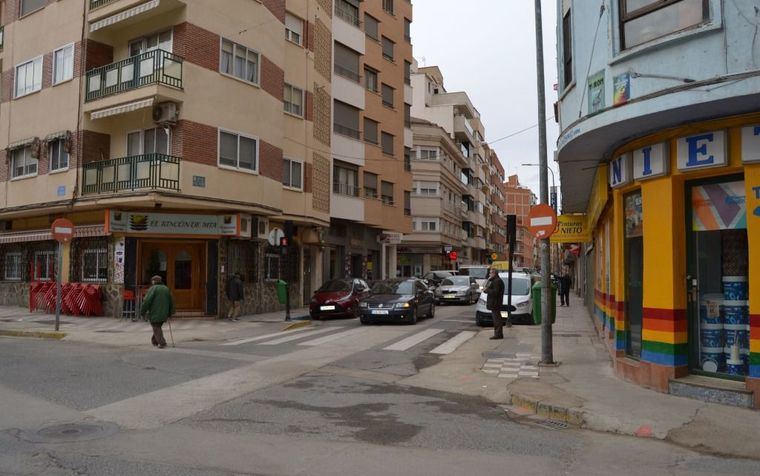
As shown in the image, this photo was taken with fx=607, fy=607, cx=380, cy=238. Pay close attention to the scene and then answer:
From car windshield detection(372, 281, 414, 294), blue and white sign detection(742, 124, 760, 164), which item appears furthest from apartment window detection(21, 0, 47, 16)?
blue and white sign detection(742, 124, 760, 164)

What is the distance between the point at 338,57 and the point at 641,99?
25409 millimetres

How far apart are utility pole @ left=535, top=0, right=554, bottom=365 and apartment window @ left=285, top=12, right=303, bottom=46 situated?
16.8 meters

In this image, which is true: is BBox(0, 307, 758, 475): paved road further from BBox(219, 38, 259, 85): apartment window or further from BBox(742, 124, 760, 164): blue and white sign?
BBox(219, 38, 259, 85): apartment window

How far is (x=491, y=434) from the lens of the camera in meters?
6.84

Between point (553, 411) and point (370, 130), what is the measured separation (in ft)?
92.6

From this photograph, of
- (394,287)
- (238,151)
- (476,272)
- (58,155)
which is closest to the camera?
(394,287)

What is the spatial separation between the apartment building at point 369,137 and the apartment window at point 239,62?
8.55m

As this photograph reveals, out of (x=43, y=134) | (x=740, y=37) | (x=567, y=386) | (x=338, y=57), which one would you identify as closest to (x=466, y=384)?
(x=567, y=386)

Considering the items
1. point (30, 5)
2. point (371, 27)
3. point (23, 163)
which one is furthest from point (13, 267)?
point (371, 27)

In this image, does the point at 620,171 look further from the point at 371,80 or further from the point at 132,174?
the point at 371,80

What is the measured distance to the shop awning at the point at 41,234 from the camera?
20812 mm

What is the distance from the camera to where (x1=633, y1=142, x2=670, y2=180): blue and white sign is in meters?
8.60

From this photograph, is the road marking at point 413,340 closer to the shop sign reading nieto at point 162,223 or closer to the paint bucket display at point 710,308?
the paint bucket display at point 710,308

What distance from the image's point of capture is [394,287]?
68.3 ft
